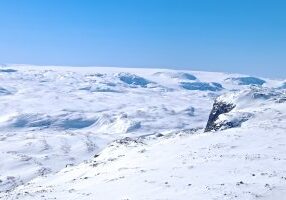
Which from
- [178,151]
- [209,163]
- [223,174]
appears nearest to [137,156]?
[178,151]

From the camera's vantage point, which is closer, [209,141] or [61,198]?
[61,198]

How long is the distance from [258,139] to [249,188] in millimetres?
37199

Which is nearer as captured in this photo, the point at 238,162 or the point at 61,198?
the point at 61,198

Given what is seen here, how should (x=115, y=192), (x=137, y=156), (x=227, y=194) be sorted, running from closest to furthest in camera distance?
1. (x=227, y=194)
2. (x=115, y=192)
3. (x=137, y=156)

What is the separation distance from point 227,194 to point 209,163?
18621 millimetres

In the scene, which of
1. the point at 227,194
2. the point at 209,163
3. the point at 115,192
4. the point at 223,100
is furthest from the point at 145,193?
the point at 223,100

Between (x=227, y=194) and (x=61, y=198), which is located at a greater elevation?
(x=227, y=194)

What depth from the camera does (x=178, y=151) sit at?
265ft

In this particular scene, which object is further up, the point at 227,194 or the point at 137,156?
the point at 227,194

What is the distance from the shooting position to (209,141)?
283 ft

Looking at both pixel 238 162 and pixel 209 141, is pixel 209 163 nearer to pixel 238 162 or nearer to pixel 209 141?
pixel 238 162

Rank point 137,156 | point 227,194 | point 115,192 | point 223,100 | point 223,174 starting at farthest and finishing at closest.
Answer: point 223,100, point 137,156, point 223,174, point 115,192, point 227,194

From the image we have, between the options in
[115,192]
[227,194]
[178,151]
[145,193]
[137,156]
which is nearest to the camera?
[227,194]

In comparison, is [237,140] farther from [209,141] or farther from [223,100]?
[223,100]
